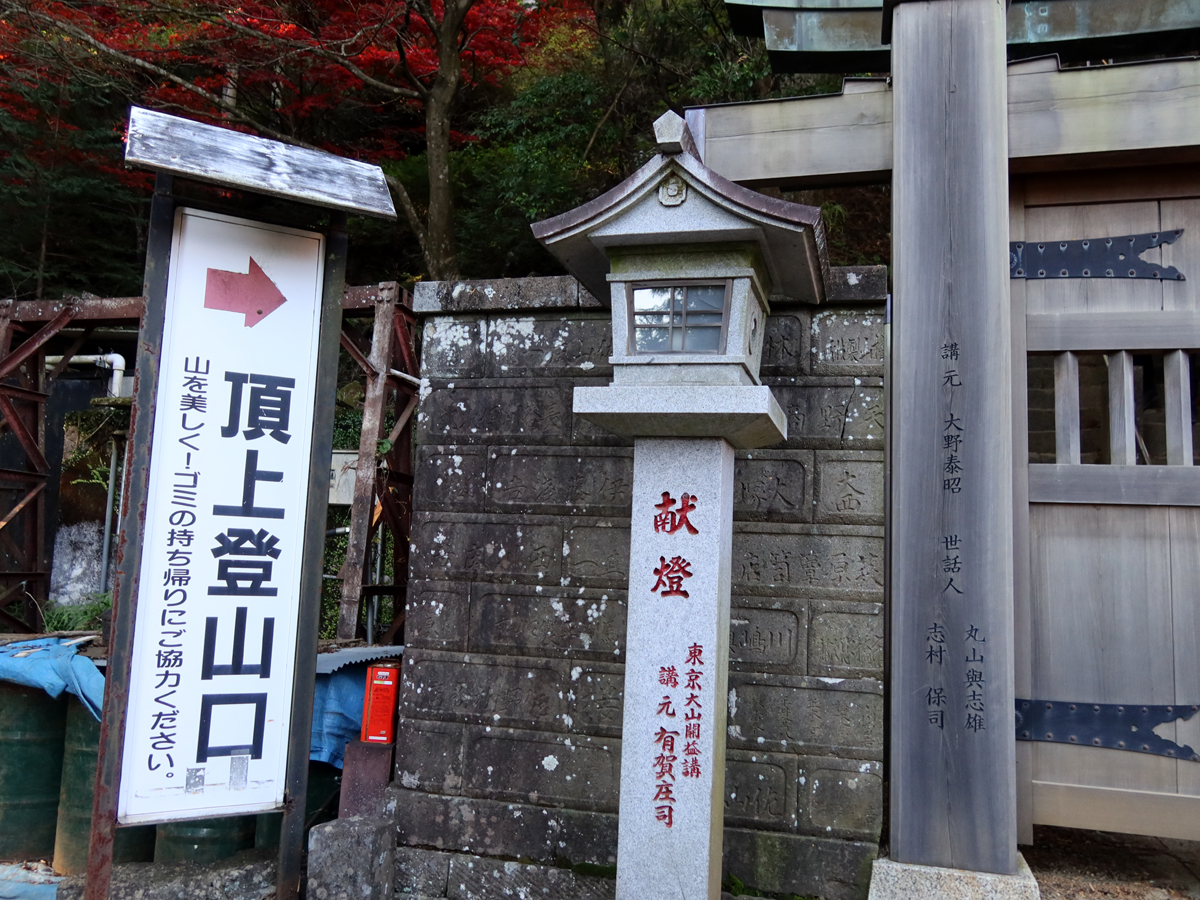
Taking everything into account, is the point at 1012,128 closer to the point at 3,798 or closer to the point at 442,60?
the point at 3,798

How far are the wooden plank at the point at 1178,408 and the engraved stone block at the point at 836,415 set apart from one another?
1.59 metres

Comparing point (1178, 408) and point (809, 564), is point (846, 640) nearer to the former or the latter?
point (809, 564)

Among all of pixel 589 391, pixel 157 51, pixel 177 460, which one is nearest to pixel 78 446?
pixel 157 51

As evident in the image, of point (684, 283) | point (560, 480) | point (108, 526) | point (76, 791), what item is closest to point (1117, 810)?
point (560, 480)

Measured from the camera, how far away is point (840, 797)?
4246 mm

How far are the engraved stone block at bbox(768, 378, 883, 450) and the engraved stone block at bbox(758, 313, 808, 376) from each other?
0.39 feet

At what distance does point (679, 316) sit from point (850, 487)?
4.68 feet

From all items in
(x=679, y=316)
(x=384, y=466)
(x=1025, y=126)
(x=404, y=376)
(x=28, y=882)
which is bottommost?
(x=28, y=882)

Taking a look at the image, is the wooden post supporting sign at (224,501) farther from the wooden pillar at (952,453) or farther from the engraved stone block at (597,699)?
the wooden pillar at (952,453)

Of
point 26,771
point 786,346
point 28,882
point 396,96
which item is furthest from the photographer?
point 396,96

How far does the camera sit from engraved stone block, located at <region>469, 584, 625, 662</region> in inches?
183

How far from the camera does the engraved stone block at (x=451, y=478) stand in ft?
16.3

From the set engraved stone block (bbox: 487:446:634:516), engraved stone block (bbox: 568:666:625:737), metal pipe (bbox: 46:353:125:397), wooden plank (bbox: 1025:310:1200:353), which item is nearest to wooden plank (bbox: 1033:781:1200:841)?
engraved stone block (bbox: 568:666:625:737)

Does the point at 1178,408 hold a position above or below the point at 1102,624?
above
